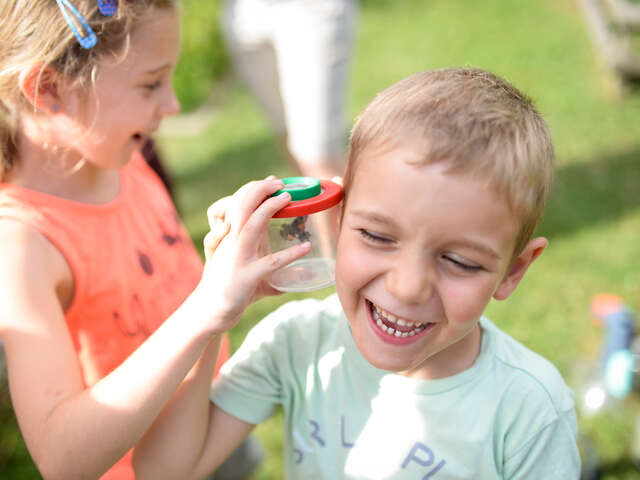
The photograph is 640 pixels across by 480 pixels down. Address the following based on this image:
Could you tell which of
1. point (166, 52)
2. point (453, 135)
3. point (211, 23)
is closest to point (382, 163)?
point (453, 135)

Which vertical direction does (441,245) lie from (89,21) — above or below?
below

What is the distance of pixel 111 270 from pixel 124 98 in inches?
19.9

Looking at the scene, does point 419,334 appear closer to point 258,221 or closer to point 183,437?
point 258,221

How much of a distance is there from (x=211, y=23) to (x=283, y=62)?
517cm

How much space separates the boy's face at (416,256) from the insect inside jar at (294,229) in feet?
0.54

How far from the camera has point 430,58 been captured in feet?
25.5

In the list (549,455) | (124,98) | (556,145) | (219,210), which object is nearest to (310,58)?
(124,98)

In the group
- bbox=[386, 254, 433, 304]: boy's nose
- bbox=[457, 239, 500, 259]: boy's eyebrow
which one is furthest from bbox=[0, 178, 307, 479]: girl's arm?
bbox=[457, 239, 500, 259]: boy's eyebrow

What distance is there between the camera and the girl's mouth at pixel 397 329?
4.39 ft

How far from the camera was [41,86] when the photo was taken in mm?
1701

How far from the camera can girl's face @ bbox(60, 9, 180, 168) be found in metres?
1.75

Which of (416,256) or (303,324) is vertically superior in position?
(416,256)

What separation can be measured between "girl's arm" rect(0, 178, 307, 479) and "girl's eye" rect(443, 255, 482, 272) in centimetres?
33

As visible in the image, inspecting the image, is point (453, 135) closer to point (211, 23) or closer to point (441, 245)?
point (441, 245)
